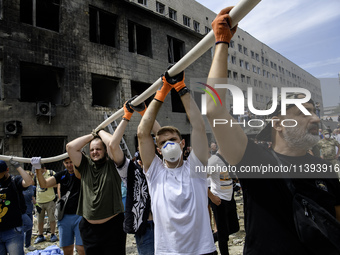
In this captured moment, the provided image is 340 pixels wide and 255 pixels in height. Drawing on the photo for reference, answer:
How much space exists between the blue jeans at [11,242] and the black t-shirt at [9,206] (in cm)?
9

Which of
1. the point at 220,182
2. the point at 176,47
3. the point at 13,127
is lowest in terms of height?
the point at 220,182

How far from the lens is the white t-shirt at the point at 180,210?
208 cm

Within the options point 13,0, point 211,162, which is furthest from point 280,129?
point 13,0

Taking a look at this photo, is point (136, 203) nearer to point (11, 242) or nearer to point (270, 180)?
point (270, 180)

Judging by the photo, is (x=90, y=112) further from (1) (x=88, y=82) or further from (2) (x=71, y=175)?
(2) (x=71, y=175)

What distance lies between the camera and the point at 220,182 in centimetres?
450

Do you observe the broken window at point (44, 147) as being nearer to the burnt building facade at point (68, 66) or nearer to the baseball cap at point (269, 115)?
the burnt building facade at point (68, 66)

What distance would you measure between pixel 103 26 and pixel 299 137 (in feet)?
47.1

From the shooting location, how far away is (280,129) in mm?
1644

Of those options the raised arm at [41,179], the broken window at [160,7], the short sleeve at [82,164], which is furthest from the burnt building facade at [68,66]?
the short sleeve at [82,164]

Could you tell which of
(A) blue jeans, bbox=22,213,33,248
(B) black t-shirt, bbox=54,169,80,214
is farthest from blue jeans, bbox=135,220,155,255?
(A) blue jeans, bbox=22,213,33,248

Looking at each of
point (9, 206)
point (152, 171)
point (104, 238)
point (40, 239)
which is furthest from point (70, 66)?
point (152, 171)

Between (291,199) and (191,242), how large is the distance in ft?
3.34

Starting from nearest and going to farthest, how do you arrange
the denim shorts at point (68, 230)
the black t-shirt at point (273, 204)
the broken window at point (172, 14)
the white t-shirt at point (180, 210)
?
the black t-shirt at point (273, 204) < the white t-shirt at point (180, 210) < the denim shorts at point (68, 230) < the broken window at point (172, 14)
